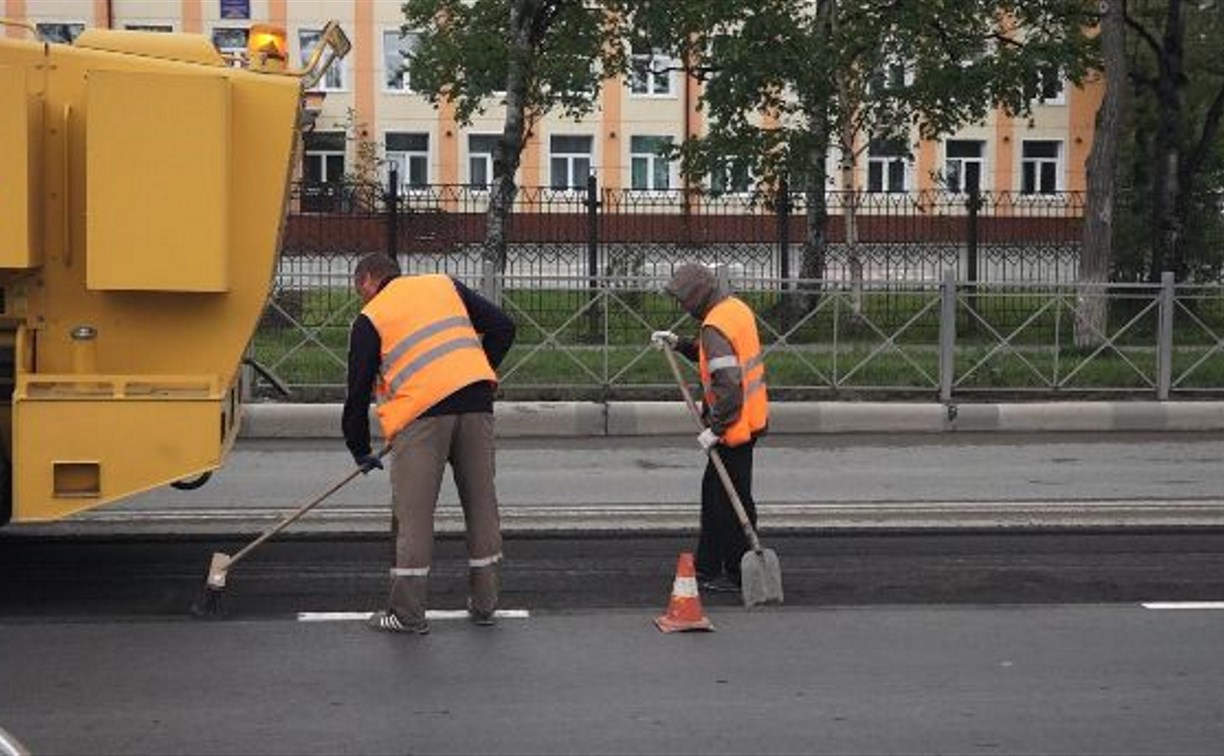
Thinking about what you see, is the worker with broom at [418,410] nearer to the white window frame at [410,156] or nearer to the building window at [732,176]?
the building window at [732,176]

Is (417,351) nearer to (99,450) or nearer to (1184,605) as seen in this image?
(99,450)

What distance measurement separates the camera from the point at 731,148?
810 inches

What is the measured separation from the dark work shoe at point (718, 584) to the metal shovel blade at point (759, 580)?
30cm

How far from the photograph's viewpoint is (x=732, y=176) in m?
21.1

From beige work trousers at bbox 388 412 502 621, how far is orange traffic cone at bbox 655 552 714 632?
784 millimetres

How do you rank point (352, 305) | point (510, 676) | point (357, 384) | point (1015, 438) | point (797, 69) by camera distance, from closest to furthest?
point (510, 676)
point (357, 384)
point (1015, 438)
point (352, 305)
point (797, 69)

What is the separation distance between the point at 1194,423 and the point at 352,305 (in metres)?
8.11

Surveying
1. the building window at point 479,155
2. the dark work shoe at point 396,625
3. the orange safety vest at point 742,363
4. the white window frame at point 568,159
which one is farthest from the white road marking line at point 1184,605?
the building window at point 479,155

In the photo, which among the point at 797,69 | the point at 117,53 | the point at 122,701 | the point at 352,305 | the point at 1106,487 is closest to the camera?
the point at 122,701

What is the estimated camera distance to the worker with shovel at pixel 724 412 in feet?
25.5

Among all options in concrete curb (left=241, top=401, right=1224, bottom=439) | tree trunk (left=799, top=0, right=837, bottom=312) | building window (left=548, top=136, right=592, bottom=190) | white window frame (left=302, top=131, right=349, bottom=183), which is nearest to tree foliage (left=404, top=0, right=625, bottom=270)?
white window frame (left=302, top=131, right=349, bottom=183)

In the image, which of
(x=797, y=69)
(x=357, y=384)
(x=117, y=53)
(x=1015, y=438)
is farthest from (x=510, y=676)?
(x=797, y=69)

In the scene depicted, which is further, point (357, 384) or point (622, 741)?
point (357, 384)

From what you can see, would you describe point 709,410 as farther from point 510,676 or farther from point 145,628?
point 145,628
